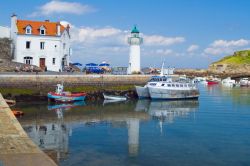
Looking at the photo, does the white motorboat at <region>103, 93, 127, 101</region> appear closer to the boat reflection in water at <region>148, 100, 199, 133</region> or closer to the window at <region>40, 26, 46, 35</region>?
the boat reflection in water at <region>148, 100, 199, 133</region>

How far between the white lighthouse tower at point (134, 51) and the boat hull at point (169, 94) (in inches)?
372

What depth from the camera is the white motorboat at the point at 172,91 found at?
4874cm

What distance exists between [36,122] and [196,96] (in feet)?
91.3

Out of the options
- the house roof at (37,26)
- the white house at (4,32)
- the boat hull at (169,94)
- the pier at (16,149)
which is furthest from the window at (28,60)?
the pier at (16,149)

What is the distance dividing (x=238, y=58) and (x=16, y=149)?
5009 inches

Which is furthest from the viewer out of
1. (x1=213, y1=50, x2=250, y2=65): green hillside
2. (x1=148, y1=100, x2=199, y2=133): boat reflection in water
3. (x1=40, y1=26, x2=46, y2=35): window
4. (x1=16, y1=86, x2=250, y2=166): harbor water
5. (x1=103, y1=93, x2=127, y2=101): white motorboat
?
(x1=213, y1=50, x2=250, y2=65): green hillside

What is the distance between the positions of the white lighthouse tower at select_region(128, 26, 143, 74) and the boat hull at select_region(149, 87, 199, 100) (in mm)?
9444

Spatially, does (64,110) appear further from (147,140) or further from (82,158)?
(82,158)

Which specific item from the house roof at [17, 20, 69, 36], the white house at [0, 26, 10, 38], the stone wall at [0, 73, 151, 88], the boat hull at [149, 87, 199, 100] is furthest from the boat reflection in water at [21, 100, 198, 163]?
the white house at [0, 26, 10, 38]

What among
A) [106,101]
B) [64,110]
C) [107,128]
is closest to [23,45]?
[106,101]

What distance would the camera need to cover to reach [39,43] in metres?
54.3

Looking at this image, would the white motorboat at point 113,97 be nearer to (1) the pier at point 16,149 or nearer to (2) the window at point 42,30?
(2) the window at point 42,30

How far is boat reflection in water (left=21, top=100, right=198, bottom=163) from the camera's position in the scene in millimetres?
21781

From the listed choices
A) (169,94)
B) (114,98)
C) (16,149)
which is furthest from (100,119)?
(169,94)
